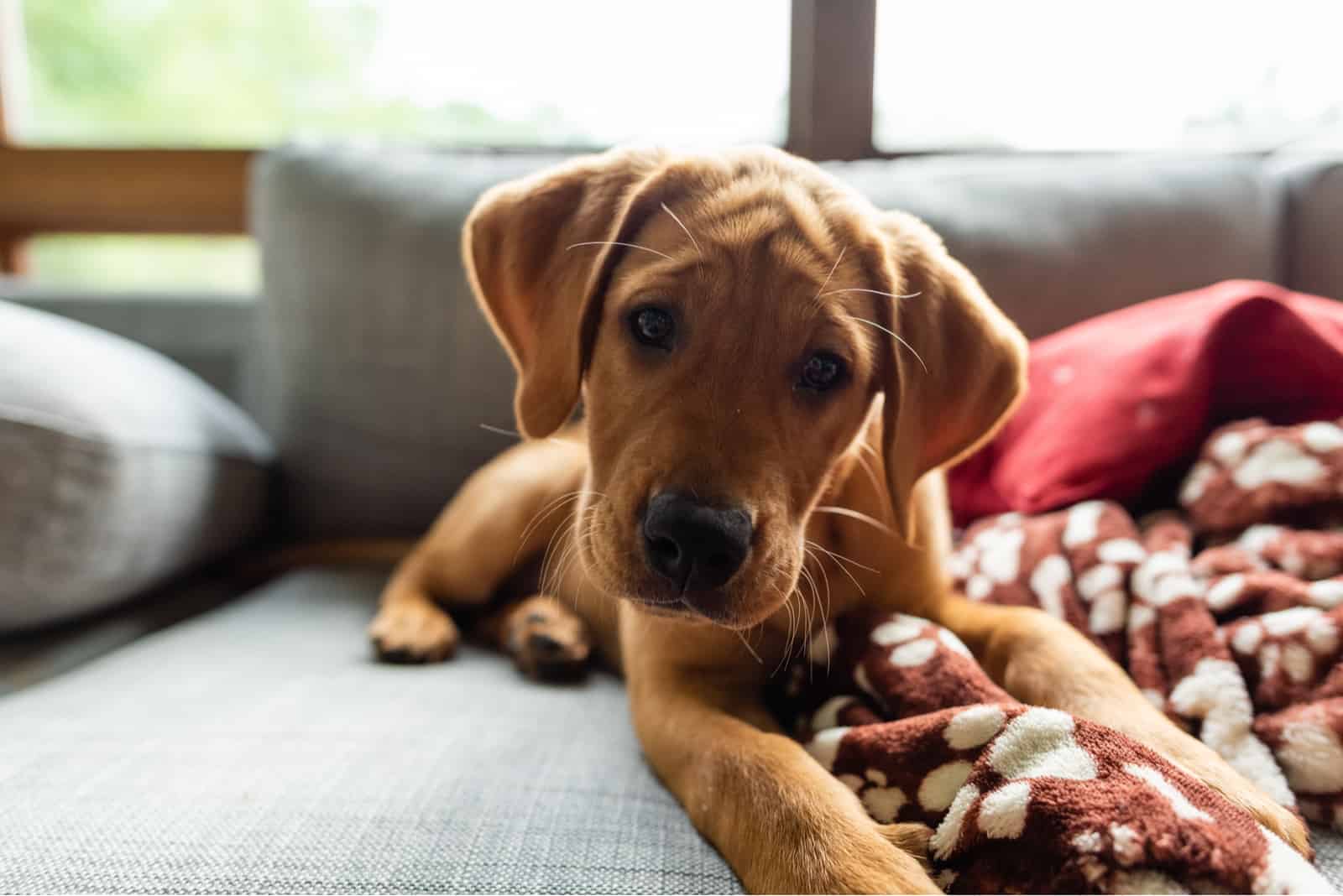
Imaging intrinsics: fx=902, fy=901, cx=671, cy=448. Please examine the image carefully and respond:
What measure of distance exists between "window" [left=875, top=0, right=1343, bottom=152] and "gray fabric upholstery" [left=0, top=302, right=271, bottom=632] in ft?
7.33

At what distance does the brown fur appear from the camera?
115 centimetres

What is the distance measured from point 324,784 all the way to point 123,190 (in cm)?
328

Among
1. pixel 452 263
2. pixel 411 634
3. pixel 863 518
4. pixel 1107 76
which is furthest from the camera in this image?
pixel 1107 76

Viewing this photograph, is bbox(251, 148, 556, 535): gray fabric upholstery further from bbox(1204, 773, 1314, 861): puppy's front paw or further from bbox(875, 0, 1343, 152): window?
bbox(1204, 773, 1314, 861): puppy's front paw

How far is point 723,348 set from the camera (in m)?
1.26

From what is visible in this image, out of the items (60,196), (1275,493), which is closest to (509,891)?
(1275,493)

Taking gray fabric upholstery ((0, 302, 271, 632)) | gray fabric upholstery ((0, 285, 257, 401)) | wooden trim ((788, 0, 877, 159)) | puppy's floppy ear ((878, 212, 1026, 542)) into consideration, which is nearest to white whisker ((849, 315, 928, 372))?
puppy's floppy ear ((878, 212, 1026, 542))

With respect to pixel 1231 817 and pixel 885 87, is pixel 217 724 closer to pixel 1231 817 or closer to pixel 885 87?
pixel 1231 817

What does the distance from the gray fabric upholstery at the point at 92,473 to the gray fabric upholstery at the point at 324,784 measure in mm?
204

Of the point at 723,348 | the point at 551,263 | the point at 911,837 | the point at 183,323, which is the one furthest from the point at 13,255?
the point at 911,837

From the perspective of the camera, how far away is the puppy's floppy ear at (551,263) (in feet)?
4.57

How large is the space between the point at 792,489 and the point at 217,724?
Result: 3.09 feet

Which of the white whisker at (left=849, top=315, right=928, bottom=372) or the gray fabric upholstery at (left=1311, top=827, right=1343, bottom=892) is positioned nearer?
the gray fabric upholstery at (left=1311, top=827, right=1343, bottom=892)

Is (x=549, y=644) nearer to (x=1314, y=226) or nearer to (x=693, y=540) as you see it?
(x=693, y=540)
